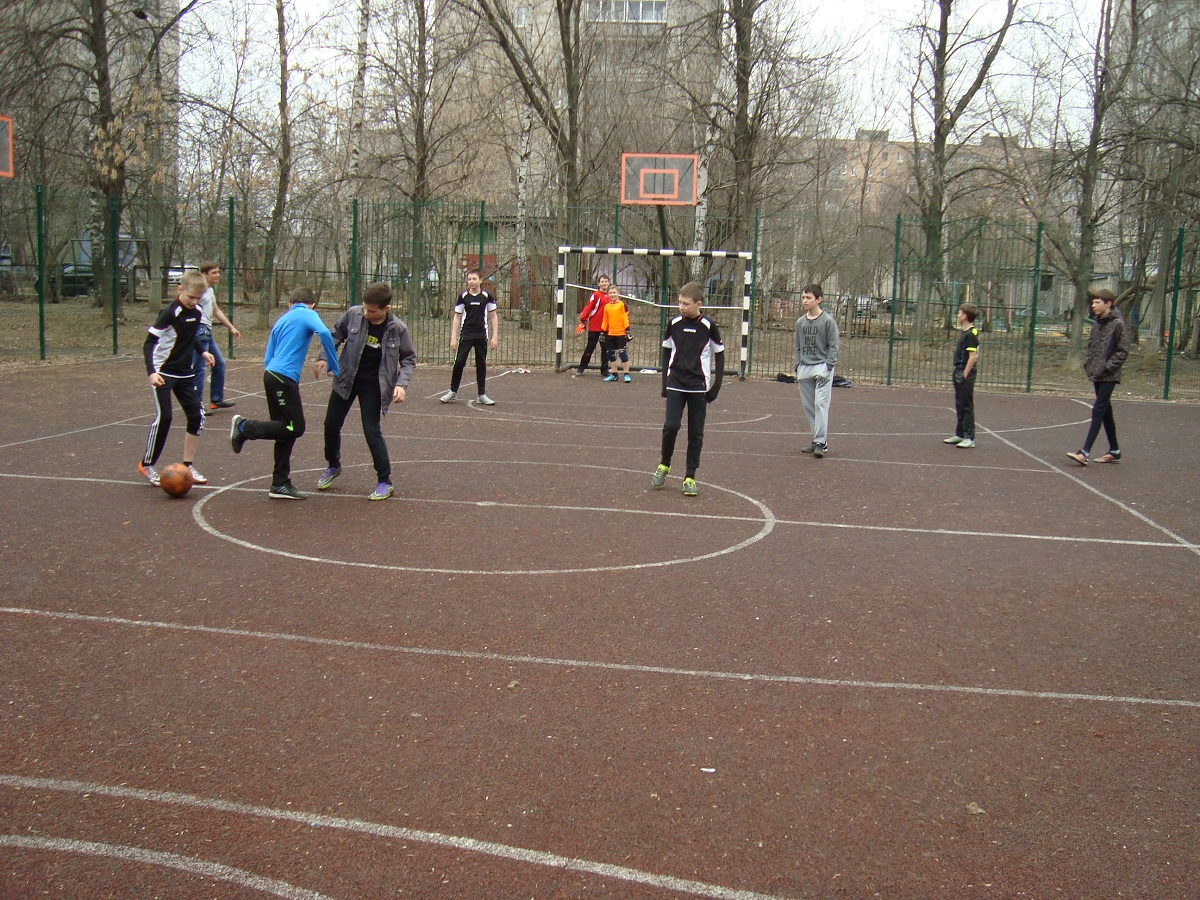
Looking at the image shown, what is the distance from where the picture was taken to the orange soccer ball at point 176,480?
8359 millimetres

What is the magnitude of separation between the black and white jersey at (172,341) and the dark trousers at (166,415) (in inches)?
3.6

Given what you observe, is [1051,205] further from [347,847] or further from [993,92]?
[347,847]

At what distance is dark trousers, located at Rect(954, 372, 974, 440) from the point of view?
12.2 metres

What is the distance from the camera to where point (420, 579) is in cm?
652

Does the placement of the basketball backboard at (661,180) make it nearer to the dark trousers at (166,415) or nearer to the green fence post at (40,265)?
the green fence post at (40,265)

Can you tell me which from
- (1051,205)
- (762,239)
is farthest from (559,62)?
(1051,205)

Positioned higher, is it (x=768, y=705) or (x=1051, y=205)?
(x=1051, y=205)

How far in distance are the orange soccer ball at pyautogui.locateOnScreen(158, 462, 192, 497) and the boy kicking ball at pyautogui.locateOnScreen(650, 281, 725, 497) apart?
397cm

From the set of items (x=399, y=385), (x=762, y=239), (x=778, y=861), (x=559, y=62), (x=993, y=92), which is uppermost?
(x=559, y=62)

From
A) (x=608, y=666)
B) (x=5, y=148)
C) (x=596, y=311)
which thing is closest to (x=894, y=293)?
(x=596, y=311)

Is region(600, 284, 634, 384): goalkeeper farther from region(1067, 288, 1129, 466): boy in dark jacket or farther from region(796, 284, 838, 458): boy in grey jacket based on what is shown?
region(1067, 288, 1129, 466): boy in dark jacket

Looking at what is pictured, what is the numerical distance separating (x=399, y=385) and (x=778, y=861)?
5931 mm

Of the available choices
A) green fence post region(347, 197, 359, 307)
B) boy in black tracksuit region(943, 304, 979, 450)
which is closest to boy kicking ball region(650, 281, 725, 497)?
boy in black tracksuit region(943, 304, 979, 450)

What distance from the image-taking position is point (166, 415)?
8961 mm
